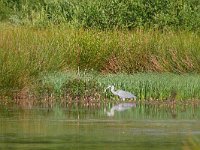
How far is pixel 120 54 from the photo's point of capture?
27.5 m

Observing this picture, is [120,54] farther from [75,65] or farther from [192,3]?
[192,3]

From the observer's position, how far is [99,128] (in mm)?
15922

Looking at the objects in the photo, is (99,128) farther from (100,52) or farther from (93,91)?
(100,52)

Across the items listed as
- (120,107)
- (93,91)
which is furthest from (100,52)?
(120,107)

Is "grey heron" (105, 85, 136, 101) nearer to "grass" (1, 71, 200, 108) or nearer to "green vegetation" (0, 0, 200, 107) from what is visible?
"grass" (1, 71, 200, 108)

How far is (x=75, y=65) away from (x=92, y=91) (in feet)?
15.7

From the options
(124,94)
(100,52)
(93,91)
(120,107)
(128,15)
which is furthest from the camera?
(128,15)

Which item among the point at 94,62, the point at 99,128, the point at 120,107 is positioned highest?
the point at 94,62

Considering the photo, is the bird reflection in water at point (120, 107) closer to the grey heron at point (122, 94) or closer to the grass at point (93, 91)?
the grey heron at point (122, 94)

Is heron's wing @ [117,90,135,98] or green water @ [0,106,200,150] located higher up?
heron's wing @ [117,90,135,98]

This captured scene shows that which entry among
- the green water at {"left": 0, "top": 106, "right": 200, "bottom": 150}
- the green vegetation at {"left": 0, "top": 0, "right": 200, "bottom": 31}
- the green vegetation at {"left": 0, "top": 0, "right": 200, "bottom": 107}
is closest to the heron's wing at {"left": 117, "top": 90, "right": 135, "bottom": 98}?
the green vegetation at {"left": 0, "top": 0, "right": 200, "bottom": 107}

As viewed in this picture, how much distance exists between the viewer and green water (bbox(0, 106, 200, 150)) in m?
13.8

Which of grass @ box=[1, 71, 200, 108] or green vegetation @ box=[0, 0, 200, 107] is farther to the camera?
green vegetation @ box=[0, 0, 200, 107]

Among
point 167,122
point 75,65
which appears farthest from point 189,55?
point 167,122
